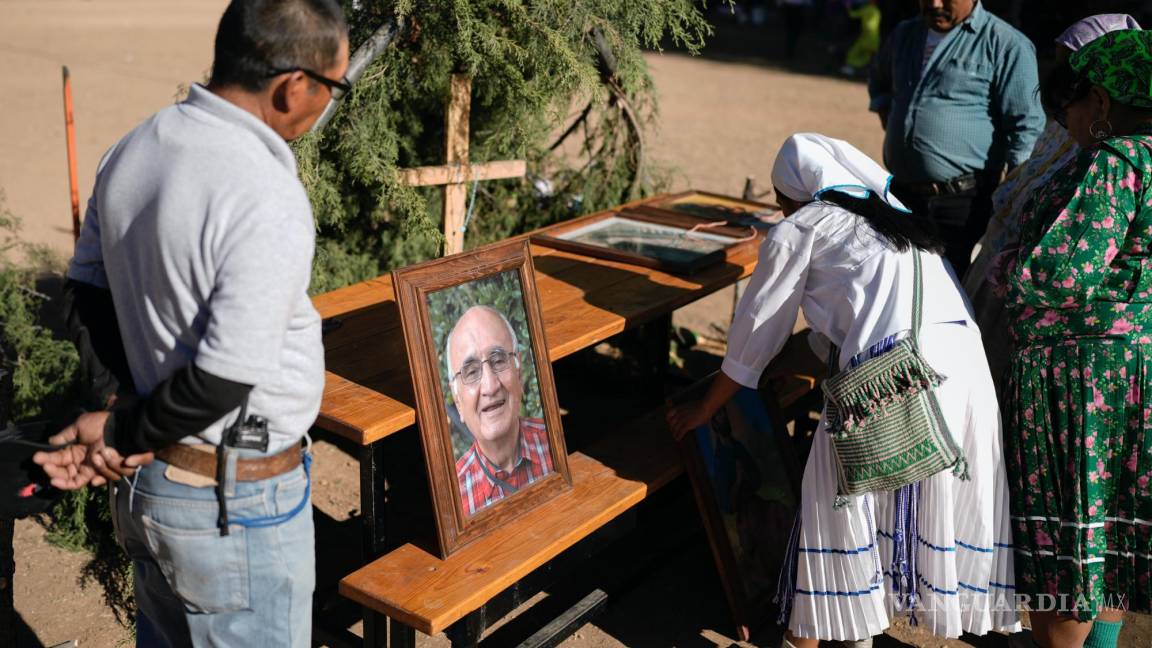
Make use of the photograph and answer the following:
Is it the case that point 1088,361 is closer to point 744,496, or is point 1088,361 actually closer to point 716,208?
point 744,496

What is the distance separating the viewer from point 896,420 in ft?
8.63

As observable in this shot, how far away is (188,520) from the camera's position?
180 cm

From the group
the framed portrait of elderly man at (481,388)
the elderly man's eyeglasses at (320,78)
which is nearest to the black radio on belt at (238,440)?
the elderly man's eyeglasses at (320,78)

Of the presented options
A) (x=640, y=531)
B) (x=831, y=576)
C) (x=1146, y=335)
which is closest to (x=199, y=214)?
(x=831, y=576)

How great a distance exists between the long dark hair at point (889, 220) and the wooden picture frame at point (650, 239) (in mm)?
928

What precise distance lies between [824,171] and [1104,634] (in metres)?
1.52

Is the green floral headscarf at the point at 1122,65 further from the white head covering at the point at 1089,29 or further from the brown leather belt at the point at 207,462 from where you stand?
the brown leather belt at the point at 207,462

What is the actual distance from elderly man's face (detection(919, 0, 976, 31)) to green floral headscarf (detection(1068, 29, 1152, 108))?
5.23ft

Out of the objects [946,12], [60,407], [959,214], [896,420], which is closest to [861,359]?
[896,420]

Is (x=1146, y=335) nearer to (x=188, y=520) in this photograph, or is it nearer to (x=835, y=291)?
(x=835, y=291)

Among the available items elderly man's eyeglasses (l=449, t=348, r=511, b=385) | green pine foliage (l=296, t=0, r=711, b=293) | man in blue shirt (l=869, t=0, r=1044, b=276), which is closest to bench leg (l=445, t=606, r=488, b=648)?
elderly man's eyeglasses (l=449, t=348, r=511, b=385)

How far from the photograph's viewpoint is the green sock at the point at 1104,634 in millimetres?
2963

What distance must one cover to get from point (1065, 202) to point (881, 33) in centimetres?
1957

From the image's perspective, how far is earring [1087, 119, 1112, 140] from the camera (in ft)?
8.83
